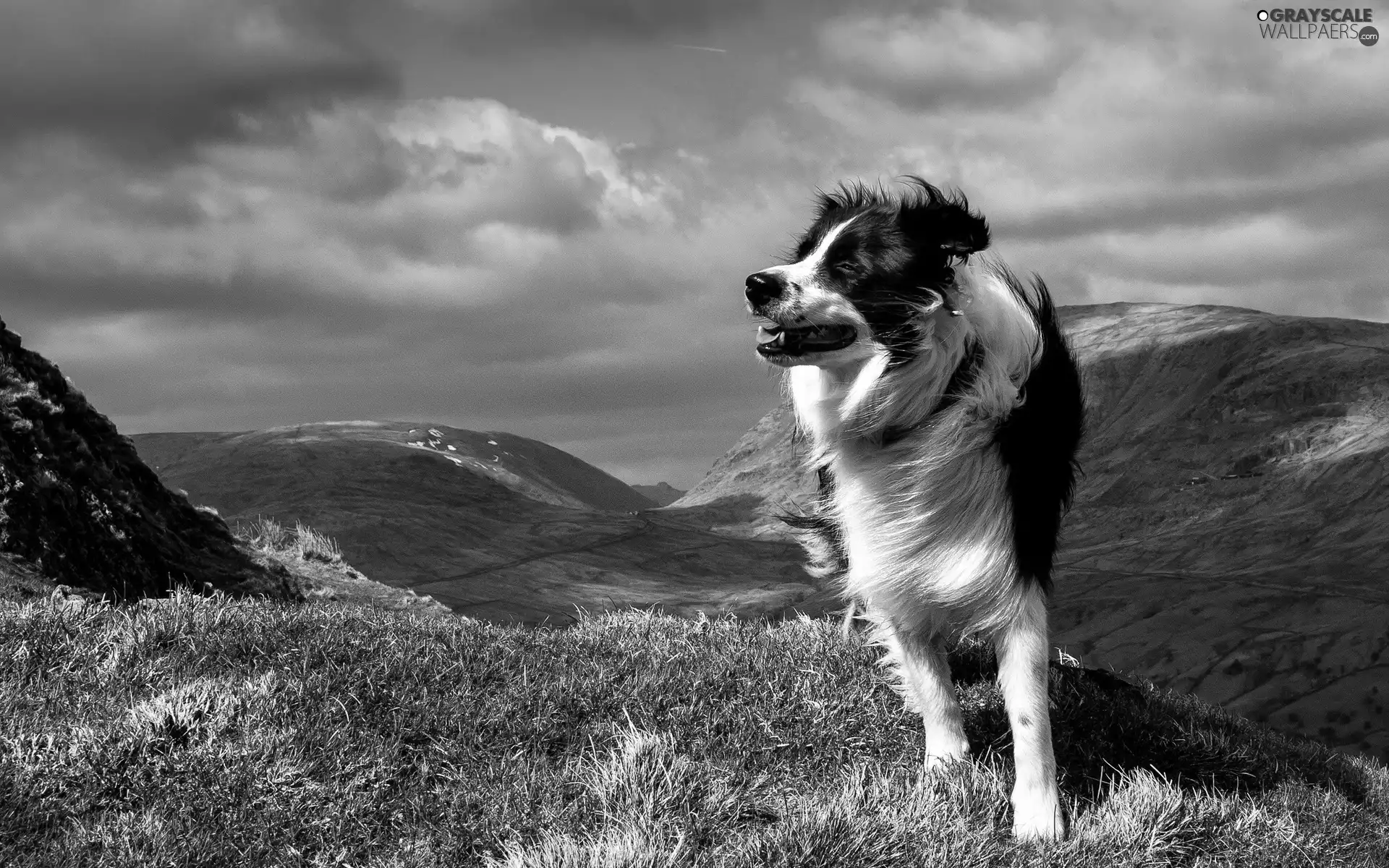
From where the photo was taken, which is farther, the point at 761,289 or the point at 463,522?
the point at 463,522

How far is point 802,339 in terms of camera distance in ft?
14.9

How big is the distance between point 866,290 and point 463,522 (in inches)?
811

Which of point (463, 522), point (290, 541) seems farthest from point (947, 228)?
point (463, 522)

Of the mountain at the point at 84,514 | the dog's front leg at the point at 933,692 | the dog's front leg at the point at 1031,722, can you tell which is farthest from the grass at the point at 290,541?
the dog's front leg at the point at 1031,722

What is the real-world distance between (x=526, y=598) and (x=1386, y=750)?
452 inches

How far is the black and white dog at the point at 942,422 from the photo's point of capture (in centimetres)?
456

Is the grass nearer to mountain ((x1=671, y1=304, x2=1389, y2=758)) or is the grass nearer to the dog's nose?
mountain ((x1=671, y1=304, x2=1389, y2=758))

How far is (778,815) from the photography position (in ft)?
13.4

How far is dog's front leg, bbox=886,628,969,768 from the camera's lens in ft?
16.6

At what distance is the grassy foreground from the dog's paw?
71mm

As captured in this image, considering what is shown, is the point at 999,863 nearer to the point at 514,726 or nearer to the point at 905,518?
the point at 905,518

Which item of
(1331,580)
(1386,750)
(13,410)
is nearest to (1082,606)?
(1331,580)

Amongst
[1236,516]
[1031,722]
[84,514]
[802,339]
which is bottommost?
[1236,516]

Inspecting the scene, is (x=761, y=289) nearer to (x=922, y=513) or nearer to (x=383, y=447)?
(x=922, y=513)
